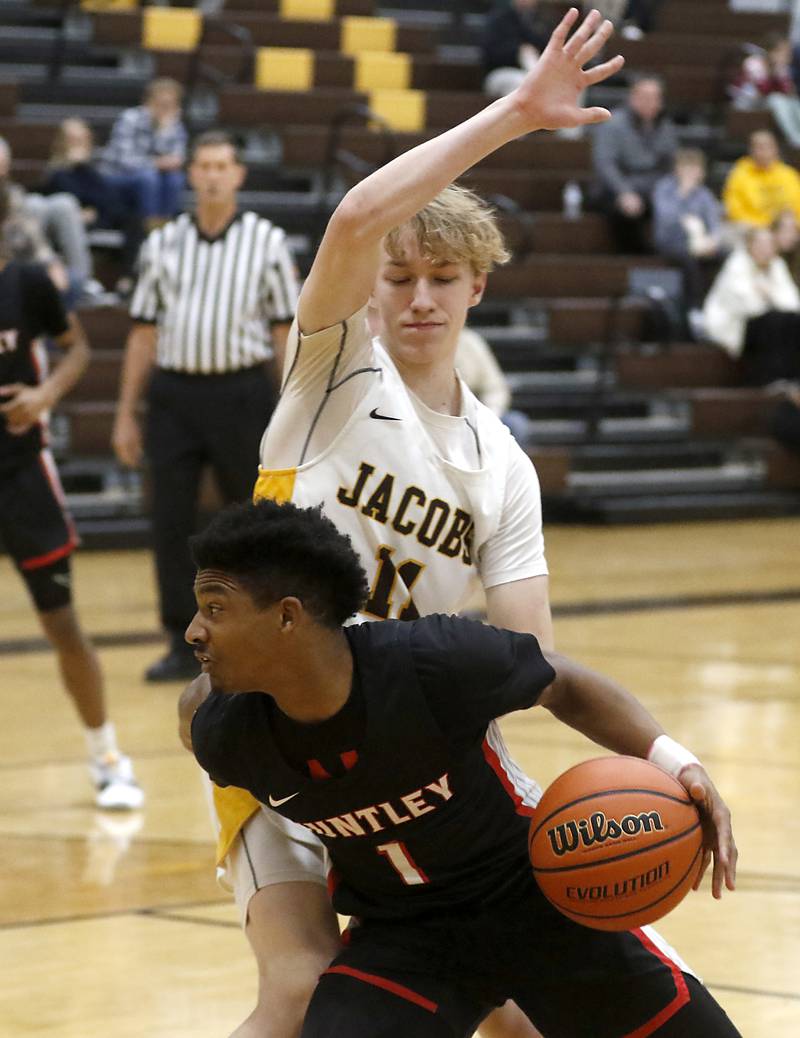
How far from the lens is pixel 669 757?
9.59ft

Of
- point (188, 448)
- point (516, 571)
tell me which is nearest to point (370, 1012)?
point (516, 571)

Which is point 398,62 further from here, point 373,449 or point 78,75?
point 373,449

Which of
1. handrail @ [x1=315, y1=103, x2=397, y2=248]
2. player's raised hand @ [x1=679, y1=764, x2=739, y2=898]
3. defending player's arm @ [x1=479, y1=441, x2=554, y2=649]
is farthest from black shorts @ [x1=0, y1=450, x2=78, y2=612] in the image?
handrail @ [x1=315, y1=103, x2=397, y2=248]

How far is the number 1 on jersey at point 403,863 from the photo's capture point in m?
2.86

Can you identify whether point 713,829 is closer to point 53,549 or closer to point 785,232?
point 53,549

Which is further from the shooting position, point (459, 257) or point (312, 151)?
point (312, 151)

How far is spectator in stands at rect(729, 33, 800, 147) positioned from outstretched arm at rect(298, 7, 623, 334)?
504 inches

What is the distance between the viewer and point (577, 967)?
288 centimetres

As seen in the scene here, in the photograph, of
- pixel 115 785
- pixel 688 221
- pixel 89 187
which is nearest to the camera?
pixel 115 785

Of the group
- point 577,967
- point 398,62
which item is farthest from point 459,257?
point 398,62

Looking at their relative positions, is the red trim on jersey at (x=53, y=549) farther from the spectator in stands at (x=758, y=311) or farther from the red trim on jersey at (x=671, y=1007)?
the spectator in stands at (x=758, y=311)

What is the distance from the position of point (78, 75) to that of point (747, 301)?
504 cm

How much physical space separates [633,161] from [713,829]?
1160 centimetres

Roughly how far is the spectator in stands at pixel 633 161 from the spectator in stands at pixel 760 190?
1.77 ft
